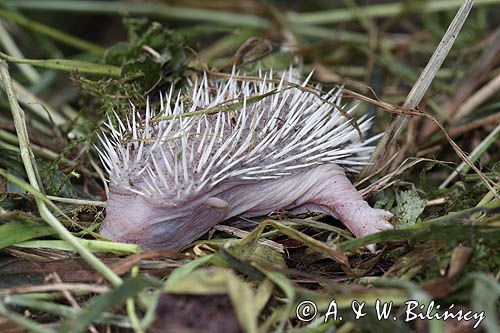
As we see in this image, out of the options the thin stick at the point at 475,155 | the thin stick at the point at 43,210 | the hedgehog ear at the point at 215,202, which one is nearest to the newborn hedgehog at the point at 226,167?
the hedgehog ear at the point at 215,202

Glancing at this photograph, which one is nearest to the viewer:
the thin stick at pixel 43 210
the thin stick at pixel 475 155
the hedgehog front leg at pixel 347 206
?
the thin stick at pixel 43 210

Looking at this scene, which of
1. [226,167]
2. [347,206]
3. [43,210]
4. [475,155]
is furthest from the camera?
[475,155]

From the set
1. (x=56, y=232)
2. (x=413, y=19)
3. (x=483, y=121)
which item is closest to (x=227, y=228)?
(x=56, y=232)

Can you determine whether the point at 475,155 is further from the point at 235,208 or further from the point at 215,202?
the point at 215,202

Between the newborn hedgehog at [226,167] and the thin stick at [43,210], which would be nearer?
the thin stick at [43,210]

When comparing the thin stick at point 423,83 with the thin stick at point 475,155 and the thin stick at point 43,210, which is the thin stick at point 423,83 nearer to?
the thin stick at point 475,155

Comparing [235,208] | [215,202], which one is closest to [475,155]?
[235,208]
